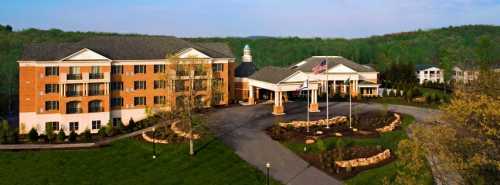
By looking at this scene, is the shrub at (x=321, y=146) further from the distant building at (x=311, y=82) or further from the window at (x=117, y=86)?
the window at (x=117, y=86)

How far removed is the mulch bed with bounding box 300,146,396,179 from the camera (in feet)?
103

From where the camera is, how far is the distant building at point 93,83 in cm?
4772

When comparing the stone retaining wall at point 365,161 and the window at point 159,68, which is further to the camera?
the window at point 159,68

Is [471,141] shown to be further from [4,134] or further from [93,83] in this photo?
[93,83]

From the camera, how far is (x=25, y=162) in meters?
36.3

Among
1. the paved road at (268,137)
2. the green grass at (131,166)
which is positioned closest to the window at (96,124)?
the green grass at (131,166)

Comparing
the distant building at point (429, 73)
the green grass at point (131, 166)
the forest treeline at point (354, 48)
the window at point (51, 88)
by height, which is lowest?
the green grass at point (131, 166)

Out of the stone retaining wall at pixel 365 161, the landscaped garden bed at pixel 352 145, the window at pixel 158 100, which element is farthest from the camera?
the window at pixel 158 100

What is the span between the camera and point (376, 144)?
3691 centimetres

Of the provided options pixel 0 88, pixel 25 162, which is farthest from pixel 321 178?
pixel 0 88

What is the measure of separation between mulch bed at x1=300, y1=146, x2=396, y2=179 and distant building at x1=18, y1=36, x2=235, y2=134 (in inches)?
544

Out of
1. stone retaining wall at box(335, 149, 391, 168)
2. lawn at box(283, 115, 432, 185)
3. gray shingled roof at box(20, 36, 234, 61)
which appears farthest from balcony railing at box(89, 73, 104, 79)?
stone retaining wall at box(335, 149, 391, 168)

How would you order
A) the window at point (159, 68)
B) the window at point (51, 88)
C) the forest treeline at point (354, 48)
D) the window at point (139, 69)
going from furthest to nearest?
the forest treeline at point (354, 48)
the window at point (159, 68)
the window at point (139, 69)
the window at point (51, 88)

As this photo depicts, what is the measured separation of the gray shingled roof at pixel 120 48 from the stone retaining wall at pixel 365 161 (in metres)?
27.4
